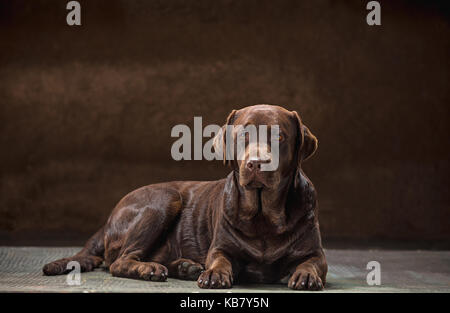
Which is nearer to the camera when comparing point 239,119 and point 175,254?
point 239,119

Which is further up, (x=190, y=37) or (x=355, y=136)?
(x=190, y=37)

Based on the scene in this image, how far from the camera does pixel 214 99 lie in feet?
21.0

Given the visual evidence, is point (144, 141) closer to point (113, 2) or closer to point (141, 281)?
point (113, 2)

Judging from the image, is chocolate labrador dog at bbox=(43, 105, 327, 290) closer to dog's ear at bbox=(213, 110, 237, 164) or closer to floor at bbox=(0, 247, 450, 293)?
dog's ear at bbox=(213, 110, 237, 164)

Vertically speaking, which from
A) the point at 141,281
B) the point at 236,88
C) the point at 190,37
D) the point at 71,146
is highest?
the point at 190,37

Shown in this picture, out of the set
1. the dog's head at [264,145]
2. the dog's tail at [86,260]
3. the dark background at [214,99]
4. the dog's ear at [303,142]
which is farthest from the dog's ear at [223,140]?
the dark background at [214,99]

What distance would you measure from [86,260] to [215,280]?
1.33m

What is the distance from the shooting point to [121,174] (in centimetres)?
639

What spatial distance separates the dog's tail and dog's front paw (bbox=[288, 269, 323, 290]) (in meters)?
1.58

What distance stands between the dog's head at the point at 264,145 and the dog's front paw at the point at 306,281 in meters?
0.49

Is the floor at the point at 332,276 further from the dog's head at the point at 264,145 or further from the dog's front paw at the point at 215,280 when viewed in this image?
the dog's head at the point at 264,145

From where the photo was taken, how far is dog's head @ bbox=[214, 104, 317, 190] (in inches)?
134

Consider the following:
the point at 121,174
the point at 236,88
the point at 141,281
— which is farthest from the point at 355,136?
the point at 141,281

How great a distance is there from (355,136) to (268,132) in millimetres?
3072
